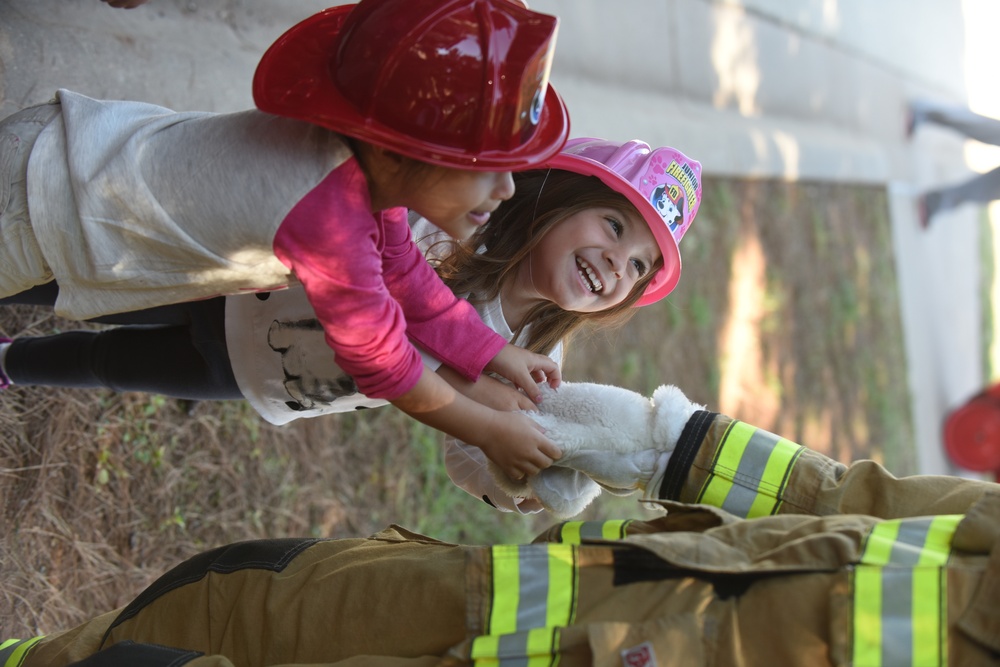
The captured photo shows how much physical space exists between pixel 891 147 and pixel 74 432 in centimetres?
712

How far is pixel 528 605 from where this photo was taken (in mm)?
1419

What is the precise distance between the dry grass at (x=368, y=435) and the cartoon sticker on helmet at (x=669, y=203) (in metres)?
1.42

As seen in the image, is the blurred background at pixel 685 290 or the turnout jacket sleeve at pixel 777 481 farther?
the blurred background at pixel 685 290

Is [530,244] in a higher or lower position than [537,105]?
lower

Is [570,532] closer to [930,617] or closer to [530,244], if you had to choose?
[930,617]

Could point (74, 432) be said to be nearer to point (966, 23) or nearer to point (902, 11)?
point (902, 11)

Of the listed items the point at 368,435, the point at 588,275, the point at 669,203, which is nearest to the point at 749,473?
the point at 588,275

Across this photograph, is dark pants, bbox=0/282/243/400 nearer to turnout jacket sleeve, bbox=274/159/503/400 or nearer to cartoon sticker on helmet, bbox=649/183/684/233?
turnout jacket sleeve, bbox=274/159/503/400

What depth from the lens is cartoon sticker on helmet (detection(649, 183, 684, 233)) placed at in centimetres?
212

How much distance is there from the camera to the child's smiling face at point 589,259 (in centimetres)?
209

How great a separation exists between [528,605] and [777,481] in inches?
18.2

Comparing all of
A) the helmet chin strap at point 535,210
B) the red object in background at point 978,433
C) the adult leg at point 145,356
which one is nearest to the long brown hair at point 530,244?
the helmet chin strap at point 535,210

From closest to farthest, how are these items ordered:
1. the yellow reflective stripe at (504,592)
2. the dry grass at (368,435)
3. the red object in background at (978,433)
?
1. the yellow reflective stripe at (504,592)
2. the dry grass at (368,435)
3. the red object in background at (978,433)

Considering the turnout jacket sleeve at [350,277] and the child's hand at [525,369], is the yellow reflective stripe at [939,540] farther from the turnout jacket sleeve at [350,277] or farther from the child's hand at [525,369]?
the turnout jacket sleeve at [350,277]
